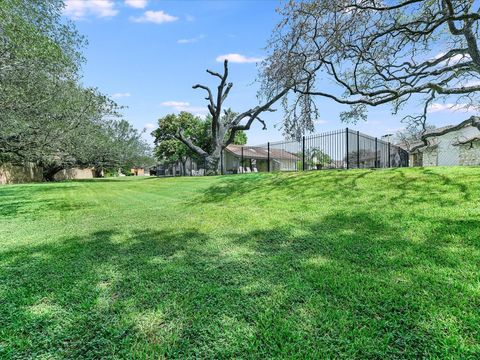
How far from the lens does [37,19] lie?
8602mm

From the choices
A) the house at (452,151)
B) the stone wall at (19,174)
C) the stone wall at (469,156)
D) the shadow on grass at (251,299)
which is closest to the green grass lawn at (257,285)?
the shadow on grass at (251,299)

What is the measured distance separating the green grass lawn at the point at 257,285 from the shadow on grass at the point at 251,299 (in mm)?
12

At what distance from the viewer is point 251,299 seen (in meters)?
2.28

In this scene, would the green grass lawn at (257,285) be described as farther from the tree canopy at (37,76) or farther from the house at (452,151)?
the house at (452,151)

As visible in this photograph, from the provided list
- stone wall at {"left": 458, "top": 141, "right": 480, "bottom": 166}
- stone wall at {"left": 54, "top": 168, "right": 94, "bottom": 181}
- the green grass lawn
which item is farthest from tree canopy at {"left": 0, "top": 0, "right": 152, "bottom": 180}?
stone wall at {"left": 458, "top": 141, "right": 480, "bottom": 166}

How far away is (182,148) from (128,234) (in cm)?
3319

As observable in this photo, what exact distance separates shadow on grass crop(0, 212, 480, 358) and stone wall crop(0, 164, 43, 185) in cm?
2551

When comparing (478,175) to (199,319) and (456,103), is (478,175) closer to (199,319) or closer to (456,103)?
(199,319)

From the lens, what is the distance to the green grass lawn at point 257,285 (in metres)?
1.75

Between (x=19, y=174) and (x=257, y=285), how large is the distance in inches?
1188

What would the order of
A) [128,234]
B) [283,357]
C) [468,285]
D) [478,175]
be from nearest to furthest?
[283,357] < [468,285] < [128,234] < [478,175]

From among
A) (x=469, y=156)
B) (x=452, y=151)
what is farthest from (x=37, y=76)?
(x=452, y=151)

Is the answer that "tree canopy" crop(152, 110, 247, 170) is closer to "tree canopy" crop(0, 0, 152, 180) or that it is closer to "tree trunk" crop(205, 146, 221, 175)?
"tree trunk" crop(205, 146, 221, 175)

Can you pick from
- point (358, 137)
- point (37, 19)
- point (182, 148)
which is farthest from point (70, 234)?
point (182, 148)
